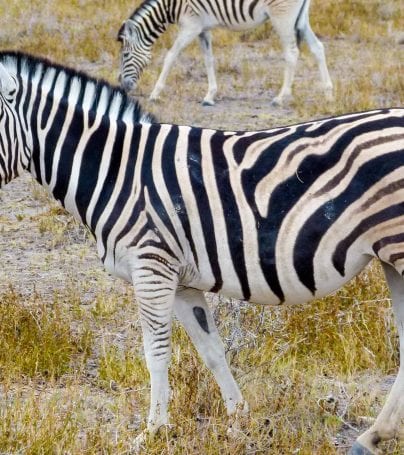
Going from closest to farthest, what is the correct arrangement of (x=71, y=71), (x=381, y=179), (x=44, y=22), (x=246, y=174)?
1. (x=381, y=179)
2. (x=246, y=174)
3. (x=71, y=71)
4. (x=44, y=22)

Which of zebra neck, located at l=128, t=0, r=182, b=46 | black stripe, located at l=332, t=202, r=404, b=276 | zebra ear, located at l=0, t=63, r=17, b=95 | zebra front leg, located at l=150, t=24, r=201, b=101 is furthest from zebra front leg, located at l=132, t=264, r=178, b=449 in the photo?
zebra neck, located at l=128, t=0, r=182, b=46

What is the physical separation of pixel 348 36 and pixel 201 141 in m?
11.0

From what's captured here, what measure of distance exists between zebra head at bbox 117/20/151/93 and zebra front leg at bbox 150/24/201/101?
0.61m

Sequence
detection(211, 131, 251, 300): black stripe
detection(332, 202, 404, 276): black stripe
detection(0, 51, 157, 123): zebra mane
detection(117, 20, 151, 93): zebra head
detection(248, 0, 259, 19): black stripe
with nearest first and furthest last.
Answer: detection(332, 202, 404, 276): black stripe → detection(211, 131, 251, 300): black stripe → detection(0, 51, 157, 123): zebra mane → detection(248, 0, 259, 19): black stripe → detection(117, 20, 151, 93): zebra head

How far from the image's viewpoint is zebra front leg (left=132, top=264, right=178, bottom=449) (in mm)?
4055

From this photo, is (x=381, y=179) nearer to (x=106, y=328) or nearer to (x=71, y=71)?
(x=71, y=71)

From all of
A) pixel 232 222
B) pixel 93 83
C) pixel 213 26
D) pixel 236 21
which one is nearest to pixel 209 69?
pixel 213 26

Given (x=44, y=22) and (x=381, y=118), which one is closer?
(x=381, y=118)

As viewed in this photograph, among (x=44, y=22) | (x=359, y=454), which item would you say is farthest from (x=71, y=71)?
(x=44, y=22)

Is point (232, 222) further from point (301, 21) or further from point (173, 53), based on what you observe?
point (301, 21)

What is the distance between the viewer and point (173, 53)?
12.0 meters

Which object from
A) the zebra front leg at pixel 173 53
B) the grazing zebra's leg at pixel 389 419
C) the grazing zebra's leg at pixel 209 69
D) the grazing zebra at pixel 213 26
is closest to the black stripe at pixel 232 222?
the grazing zebra's leg at pixel 389 419

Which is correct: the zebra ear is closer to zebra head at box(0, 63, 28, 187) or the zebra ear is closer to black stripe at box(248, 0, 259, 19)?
zebra head at box(0, 63, 28, 187)

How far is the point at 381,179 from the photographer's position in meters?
3.80
